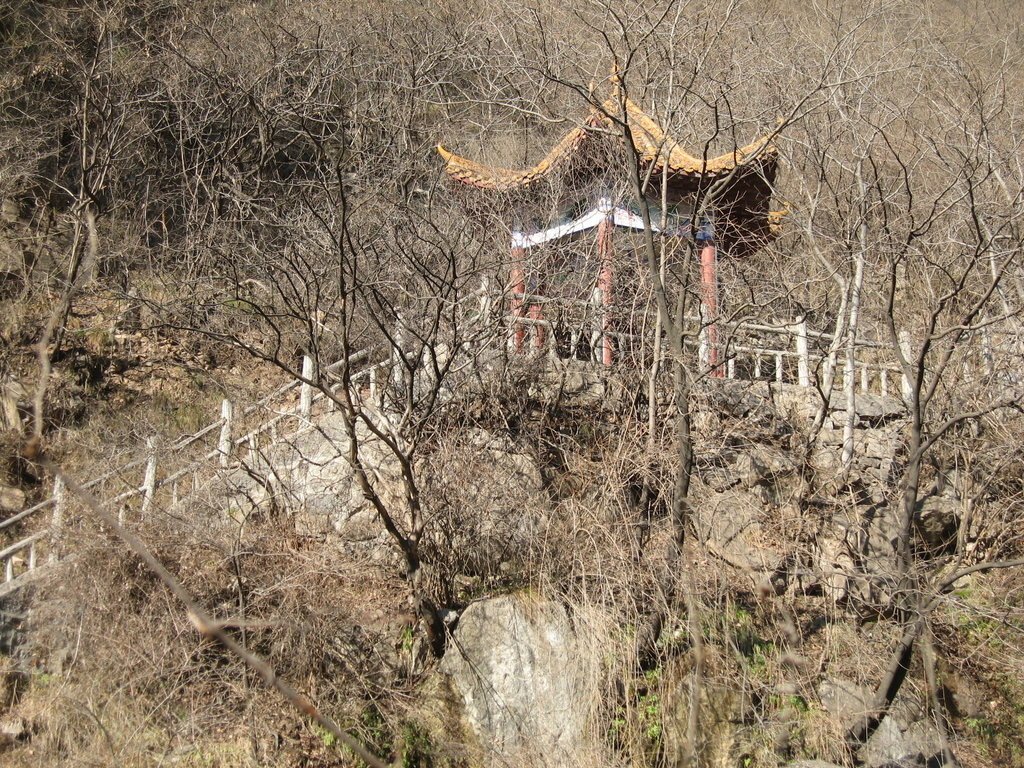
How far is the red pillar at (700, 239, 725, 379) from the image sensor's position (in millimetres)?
8992

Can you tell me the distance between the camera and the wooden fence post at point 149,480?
24.3 feet

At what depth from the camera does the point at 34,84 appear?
1367 cm

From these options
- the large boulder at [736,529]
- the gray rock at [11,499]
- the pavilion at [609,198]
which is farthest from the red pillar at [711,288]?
the gray rock at [11,499]

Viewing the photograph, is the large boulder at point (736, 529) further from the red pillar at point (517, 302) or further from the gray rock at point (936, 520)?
the red pillar at point (517, 302)

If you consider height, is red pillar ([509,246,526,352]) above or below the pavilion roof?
below

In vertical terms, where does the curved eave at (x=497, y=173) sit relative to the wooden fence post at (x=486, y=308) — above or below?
above

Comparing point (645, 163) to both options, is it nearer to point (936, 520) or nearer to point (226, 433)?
point (936, 520)

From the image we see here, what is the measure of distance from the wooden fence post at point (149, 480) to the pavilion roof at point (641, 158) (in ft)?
13.6

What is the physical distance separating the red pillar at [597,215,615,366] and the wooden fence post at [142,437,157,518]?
4.15 meters

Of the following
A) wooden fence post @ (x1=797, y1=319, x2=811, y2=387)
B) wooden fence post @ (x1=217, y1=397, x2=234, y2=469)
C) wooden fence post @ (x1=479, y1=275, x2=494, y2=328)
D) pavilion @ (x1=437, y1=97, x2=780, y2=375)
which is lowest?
wooden fence post @ (x1=217, y1=397, x2=234, y2=469)

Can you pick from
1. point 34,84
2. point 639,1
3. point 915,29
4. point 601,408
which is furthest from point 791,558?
point 34,84

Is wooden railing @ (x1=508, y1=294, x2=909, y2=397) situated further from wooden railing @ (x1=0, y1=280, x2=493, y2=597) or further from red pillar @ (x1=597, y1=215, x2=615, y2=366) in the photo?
wooden railing @ (x1=0, y1=280, x2=493, y2=597)

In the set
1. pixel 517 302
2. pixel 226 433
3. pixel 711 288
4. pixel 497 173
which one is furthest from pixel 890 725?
pixel 497 173

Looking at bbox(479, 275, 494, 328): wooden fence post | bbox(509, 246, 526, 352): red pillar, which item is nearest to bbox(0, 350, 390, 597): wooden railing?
bbox(479, 275, 494, 328): wooden fence post
